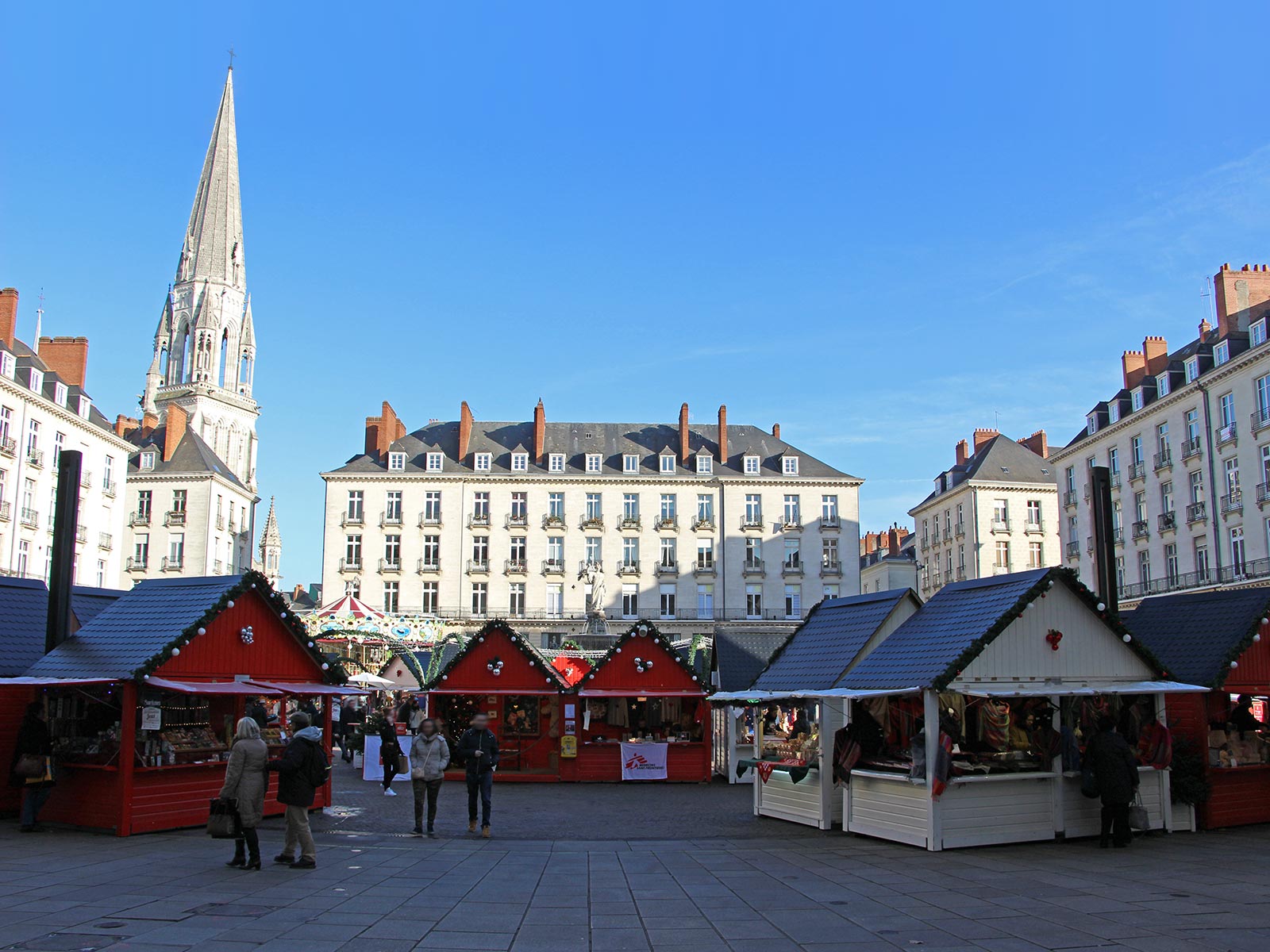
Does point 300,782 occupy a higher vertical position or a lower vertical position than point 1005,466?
lower

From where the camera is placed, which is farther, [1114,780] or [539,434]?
[539,434]

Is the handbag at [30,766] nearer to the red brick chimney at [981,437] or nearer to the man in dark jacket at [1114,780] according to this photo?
the man in dark jacket at [1114,780]

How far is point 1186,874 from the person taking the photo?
481 inches

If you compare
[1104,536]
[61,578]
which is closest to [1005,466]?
[1104,536]

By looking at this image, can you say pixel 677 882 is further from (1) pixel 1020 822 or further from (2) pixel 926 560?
(2) pixel 926 560

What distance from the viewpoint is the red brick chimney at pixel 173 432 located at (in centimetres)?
7156

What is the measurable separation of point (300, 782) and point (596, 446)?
2330 inches

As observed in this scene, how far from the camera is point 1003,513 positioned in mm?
71250

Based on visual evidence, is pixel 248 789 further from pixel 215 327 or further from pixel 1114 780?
pixel 215 327

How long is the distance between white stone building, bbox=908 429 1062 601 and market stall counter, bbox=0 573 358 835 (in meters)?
59.0

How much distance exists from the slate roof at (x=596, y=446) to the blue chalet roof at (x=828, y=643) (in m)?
48.7

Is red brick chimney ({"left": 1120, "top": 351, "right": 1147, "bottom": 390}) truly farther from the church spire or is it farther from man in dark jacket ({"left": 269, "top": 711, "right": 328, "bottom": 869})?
the church spire

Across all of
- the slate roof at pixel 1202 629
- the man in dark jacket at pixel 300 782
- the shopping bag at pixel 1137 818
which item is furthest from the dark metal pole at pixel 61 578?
the slate roof at pixel 1202 629

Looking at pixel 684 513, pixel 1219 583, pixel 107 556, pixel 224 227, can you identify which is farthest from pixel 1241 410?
pixel 224 227
